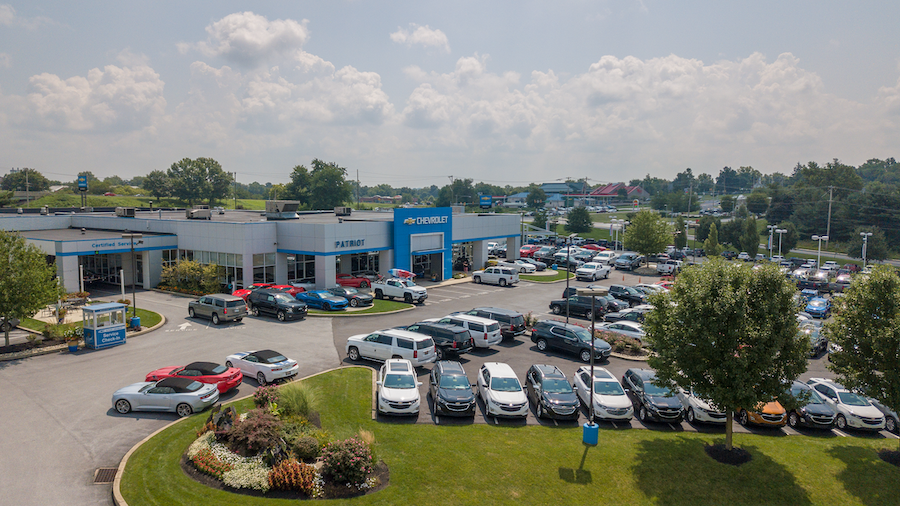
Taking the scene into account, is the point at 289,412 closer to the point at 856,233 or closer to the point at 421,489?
the point at 421,489

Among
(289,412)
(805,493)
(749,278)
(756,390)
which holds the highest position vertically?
(749,278)

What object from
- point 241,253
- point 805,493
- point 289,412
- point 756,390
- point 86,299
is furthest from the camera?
point 241,253

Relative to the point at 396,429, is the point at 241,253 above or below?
above

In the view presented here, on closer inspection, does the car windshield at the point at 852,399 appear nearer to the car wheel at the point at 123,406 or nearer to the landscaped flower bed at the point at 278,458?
the landscaped flower bed at the point at 278,458

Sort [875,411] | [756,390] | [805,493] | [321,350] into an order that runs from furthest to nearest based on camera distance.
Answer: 1. [321,350]
2. [875,411]
3. [756,390]
4. [805,493]

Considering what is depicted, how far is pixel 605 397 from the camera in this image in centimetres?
1872

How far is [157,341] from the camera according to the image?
88.8 feet

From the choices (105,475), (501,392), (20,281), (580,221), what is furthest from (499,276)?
(580,221)

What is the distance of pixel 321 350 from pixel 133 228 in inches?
1304

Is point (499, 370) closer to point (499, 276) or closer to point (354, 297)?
point (354, 297)

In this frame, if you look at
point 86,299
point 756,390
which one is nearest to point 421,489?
point 756,390

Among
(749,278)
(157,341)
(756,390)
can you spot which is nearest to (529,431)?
(756,390)

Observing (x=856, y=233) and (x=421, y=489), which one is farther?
(x=856, y=233)

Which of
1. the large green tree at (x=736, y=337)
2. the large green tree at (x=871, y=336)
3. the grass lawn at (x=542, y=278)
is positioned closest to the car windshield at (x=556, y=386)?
the large green tree at (x=736, y=337)
